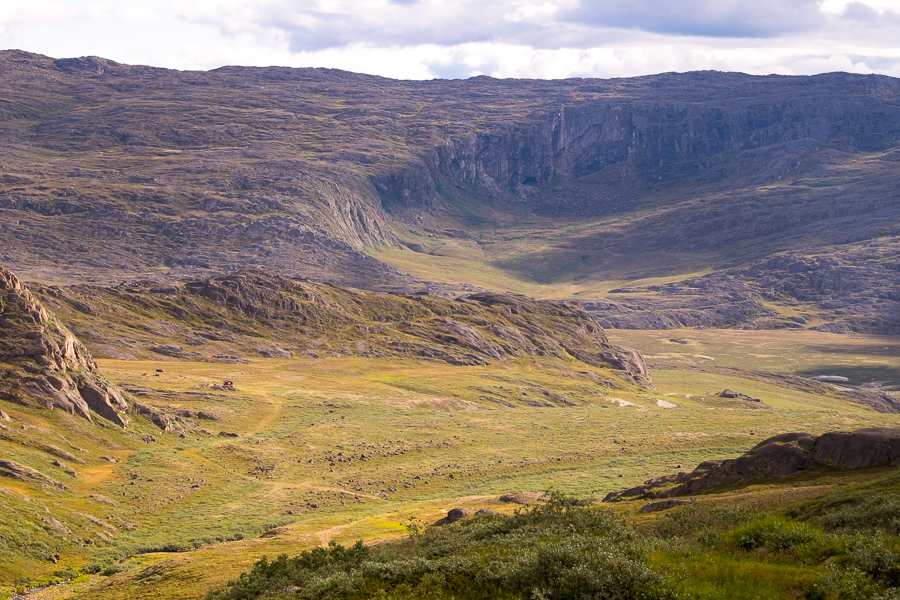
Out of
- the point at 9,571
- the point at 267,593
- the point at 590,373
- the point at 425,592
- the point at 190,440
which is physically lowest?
the point at 590,373

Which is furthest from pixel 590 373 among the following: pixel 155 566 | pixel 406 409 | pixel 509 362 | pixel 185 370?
pixel 155 566

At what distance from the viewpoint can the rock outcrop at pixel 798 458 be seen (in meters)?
46.9

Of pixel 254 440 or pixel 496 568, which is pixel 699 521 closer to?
pixel 496 568

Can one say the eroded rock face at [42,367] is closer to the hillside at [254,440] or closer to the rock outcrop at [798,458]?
the hillside at [254,440]

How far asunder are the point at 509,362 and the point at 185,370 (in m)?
81.3

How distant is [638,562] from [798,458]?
1335 inches

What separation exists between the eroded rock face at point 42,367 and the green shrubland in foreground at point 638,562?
5436 cm

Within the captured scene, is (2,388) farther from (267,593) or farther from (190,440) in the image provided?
(267,593)

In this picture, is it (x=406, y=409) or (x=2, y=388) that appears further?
(x=406, y=409)

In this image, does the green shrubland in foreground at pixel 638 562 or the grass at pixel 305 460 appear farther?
the grass at pixel 305 460

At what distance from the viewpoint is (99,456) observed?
75500 millimetres

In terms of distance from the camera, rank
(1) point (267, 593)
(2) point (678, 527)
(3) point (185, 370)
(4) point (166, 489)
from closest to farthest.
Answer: (1) point (267, 593) → (2) point (678, 527) → (4) point (166, 489) → (3) point (185, 370)

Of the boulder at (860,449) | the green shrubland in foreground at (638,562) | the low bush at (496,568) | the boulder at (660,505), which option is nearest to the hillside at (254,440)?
the boulder at (860,449)

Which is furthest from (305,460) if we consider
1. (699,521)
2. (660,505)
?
(699,521)
